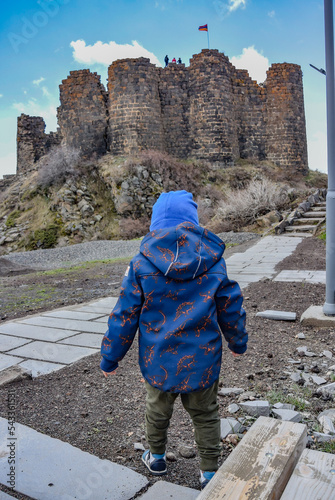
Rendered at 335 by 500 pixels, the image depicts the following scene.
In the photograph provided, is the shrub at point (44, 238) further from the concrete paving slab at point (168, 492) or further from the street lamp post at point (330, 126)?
the concrete paving slab at point (168, 492)

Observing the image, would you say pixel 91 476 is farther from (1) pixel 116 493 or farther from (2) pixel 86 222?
(2) pixel 86 222

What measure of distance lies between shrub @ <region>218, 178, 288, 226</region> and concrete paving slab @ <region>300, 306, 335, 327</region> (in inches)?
411

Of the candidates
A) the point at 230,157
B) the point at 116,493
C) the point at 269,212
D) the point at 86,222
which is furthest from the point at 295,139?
the point at 116,493

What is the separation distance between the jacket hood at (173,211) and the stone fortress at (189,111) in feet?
62.0

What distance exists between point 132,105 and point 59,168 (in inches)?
175

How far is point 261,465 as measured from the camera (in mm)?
1420

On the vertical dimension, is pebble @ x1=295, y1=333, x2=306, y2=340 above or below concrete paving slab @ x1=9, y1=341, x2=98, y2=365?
A: below

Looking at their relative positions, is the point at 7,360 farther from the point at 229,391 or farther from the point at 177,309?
the point at 177,309

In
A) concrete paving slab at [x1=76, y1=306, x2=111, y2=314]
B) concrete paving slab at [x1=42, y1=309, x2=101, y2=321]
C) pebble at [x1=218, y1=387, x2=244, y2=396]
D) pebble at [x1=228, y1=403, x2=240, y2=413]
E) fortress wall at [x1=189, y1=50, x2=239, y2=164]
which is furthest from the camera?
fortress wall at [x1=189, y1=50, x2=239, y2=164]

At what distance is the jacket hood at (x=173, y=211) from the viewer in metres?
2.13

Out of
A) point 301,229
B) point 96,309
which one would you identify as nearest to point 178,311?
point 96,309

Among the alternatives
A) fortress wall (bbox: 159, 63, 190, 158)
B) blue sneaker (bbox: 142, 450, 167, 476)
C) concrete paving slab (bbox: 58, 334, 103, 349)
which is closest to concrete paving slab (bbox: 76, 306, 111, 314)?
concrete paving slab (bbox: 58, 334, 103, 349)

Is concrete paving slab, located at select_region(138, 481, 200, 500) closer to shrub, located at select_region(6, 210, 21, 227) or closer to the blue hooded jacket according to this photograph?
the blue hooded jacket

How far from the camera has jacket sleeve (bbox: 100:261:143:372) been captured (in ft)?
6.68
